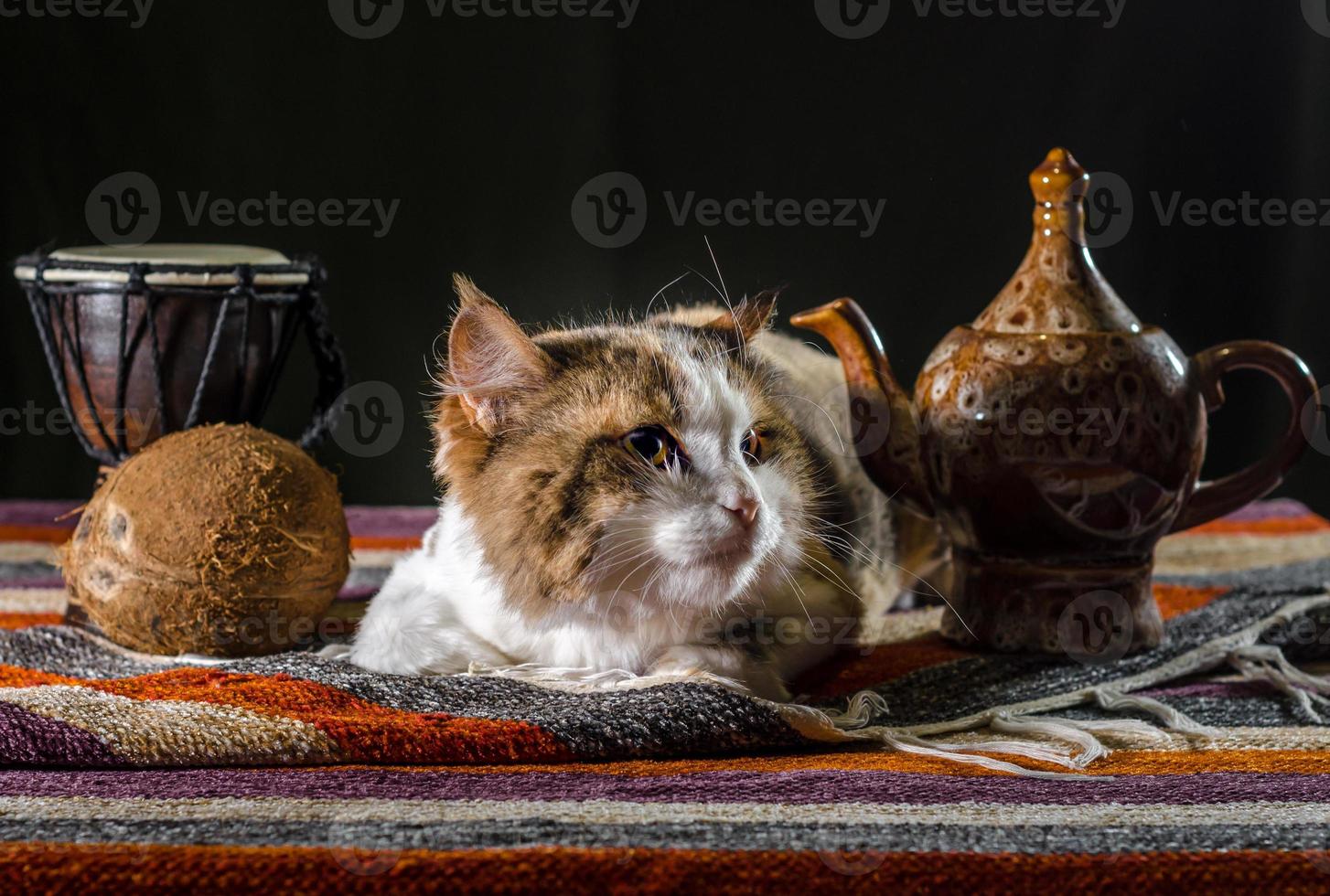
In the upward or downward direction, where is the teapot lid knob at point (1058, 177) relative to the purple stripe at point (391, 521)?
upward

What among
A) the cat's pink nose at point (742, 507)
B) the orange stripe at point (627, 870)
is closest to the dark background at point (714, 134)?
the cat's pink nose at point (742, 507)

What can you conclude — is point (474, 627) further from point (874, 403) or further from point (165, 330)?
point (165, 330)


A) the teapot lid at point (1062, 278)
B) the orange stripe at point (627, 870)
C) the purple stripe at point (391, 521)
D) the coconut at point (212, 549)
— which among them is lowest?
the purple stripe at point (391, 521)

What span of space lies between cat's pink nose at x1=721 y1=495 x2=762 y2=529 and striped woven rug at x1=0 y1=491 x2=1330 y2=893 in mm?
154

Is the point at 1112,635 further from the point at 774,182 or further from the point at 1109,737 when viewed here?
the point at 774,182

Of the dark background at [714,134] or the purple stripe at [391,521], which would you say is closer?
the purple stripe at [391,521]

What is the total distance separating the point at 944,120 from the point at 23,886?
195 centimetres

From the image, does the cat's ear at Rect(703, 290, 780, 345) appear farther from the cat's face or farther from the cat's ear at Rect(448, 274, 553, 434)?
the cat's ear at Rect(448, 274, 553, 434)

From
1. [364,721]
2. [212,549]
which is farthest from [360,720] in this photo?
[212,549]

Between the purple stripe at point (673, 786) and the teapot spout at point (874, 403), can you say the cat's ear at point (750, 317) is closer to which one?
the teapot spout at point (874, 403)

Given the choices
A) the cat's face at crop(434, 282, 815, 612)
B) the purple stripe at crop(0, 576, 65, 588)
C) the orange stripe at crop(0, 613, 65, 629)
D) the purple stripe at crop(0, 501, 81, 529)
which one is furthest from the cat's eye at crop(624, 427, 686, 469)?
the purple stripe at crop(0, 501, 81, 529)

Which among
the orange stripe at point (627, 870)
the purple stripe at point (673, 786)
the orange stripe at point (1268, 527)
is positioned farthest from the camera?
the orange stripe at point (1268, 527)

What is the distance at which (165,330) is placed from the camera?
151 cm

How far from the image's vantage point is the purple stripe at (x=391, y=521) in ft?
6.73
